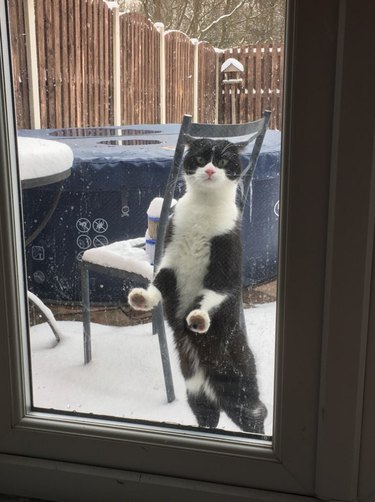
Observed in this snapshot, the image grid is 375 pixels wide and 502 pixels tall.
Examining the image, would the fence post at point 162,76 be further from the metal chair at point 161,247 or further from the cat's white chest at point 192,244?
the cat's white chest at point 192,244

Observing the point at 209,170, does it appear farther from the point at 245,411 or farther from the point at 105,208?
the point at 245,411

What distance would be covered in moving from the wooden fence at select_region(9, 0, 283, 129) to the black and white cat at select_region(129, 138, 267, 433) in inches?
3.7

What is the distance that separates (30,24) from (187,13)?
0.28m

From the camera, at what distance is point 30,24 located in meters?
1.01

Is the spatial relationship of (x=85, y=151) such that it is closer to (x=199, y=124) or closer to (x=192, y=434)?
(x=199, y=124)

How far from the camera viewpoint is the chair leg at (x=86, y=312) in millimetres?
1101

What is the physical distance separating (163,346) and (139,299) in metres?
0.11

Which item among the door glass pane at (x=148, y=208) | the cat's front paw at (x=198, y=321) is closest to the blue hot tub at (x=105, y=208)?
the door glass pane at (x=148, y=208)

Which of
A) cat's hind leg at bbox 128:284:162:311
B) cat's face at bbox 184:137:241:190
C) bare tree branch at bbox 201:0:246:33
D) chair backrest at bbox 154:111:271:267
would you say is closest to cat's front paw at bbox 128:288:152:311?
cat's hind leg at bbox 128:284:162:311

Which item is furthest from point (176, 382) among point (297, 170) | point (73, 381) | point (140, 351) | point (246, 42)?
point (246, 42)

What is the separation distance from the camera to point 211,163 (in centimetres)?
105

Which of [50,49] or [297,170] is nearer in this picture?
[297,170]

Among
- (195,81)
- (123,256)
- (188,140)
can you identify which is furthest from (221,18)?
(123,256)

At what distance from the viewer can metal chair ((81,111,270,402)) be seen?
987mm
